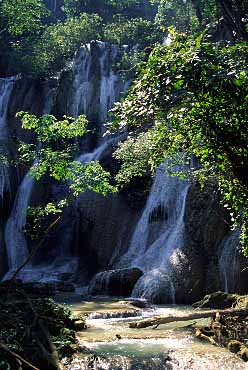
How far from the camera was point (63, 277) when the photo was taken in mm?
25328

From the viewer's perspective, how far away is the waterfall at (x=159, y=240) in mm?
19022

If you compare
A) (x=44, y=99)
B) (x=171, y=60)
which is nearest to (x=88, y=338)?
(x=171, y=60)

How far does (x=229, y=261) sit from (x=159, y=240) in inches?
181

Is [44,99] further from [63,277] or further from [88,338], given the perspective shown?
[88,338]

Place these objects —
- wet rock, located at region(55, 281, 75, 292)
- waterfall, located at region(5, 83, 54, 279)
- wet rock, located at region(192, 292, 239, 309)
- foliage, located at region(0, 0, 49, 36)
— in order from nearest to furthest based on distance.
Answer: wet rock, located at region(192, 292, 239, 309) → wet rock, located at region(55, 281, 75, 292) → waterfall, located at region(5, 83, 54, 279) → foliage, located at region(0, 0, 49, 36)

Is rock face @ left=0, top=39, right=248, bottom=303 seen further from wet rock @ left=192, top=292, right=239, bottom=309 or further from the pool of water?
the pool of water

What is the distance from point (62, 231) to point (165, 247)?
29.2 ft

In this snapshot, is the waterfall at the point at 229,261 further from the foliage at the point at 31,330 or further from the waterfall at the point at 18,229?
the waterfall at the point at 18,229

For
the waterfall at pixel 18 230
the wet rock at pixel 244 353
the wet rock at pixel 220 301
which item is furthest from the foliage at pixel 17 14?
the wet rock at pixel 244 353

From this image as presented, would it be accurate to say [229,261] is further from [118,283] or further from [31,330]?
[31,330]

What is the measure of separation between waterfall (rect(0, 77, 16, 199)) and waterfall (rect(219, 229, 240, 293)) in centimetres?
1553

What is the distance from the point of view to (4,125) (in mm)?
33156

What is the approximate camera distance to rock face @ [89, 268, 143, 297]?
65.1 feet

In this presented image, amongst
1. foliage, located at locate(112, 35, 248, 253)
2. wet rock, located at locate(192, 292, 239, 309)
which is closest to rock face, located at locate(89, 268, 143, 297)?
wet rock, located at locate(192, 292, 239, 309)
